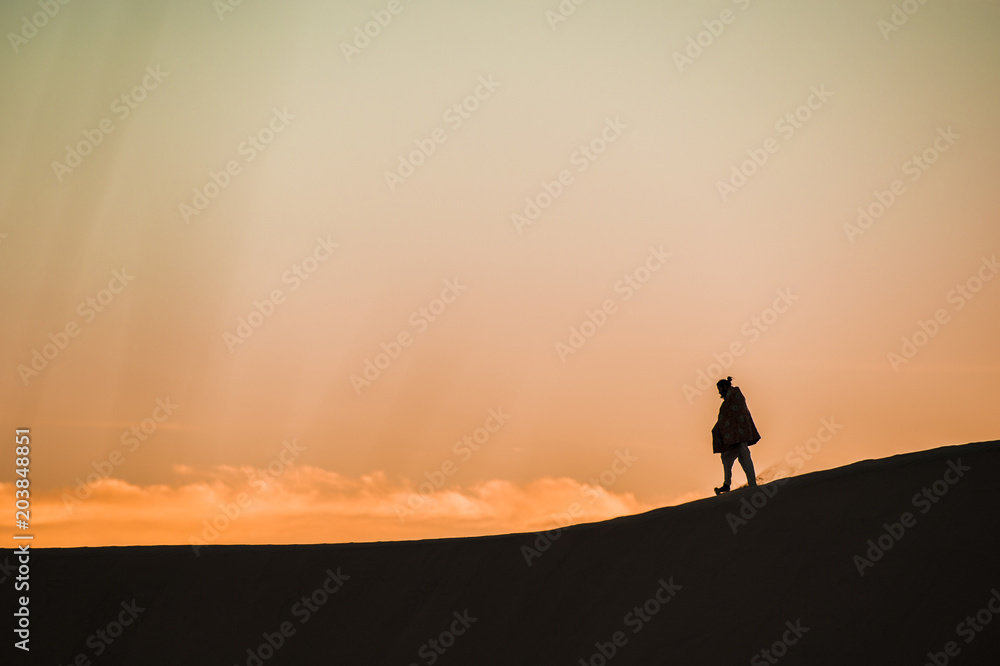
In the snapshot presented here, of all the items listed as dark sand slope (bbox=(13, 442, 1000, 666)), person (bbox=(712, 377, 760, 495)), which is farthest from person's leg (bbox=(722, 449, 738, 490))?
dark sand slope (bbox=(13, 442, 1000, 666))

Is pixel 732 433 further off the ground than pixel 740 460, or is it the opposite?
pixel 732 433

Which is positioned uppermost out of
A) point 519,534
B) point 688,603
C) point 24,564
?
point 24,564

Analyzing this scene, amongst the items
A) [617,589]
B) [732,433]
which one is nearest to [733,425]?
[732,433]

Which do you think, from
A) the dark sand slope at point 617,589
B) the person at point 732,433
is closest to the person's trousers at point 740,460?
the person at point 732,433

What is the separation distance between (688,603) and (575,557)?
2.21 meters

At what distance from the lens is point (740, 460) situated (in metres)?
13.0

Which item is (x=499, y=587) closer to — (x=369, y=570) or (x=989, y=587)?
(x=369, y=570)

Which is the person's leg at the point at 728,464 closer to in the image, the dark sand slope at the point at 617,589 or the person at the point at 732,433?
the person at the point at 732,433

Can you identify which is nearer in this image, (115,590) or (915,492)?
(915,492)

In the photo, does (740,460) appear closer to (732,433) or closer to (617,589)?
(732,433)

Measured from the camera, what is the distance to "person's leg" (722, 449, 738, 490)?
13149mm

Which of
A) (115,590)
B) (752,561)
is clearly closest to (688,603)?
(752,561)

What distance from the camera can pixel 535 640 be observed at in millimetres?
11188

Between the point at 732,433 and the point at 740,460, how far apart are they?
1.61 ft
